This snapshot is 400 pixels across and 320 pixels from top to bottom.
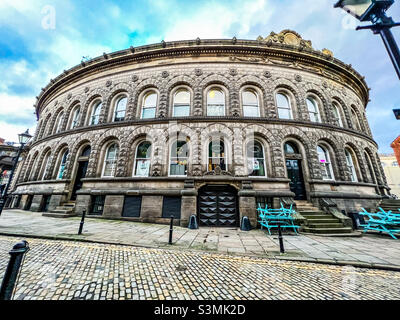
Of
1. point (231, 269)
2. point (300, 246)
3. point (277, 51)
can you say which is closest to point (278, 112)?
point (277, 51)

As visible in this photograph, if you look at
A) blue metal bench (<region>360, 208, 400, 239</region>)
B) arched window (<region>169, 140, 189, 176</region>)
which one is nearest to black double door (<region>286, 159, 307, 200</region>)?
blue metal bench (<region>360, 208, 400, 239</region>)

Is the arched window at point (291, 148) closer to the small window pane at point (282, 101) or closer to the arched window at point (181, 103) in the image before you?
the small window pane at point (282, 101)

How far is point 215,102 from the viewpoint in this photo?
36.3 feet

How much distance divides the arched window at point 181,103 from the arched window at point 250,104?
4.22m

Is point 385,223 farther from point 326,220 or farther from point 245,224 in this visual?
point 245,224

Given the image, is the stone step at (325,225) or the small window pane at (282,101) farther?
the small window pane at (282,101)

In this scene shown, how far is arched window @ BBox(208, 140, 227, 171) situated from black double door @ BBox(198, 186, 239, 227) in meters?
1.43

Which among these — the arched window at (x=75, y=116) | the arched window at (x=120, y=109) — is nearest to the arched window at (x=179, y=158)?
the arched window at (x=120, y=109)

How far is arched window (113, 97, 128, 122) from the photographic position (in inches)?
468

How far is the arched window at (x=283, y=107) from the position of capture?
11188 mm

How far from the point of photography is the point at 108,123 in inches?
440

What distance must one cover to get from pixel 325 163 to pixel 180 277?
12.3 meters

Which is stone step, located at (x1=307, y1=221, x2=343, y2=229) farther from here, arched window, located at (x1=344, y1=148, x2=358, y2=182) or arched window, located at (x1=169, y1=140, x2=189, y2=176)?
arched window, located at (x1=169, y1=140, x2=189, y2=176)

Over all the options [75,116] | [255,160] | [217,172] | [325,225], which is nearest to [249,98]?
[255,160]
